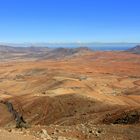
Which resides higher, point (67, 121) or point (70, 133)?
point (70, 133)

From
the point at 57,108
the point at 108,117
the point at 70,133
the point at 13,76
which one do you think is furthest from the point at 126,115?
the point at 13,76

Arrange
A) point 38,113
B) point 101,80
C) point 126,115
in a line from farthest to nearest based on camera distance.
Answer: point 101,80 < point 38,113 < point 126,115

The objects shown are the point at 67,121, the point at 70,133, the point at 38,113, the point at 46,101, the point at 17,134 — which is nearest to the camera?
the point at 17,134

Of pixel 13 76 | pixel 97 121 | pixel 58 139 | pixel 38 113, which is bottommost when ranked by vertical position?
pixel 13 76

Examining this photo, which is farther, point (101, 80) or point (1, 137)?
point (101, 80)

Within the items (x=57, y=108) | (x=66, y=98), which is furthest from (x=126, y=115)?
(x=66, y=98)

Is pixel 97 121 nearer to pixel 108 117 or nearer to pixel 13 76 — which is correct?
pixel 108 117

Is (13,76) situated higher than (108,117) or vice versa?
(108,117)

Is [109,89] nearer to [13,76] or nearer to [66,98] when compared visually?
[66,98]

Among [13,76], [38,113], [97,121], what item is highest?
[97,121]
